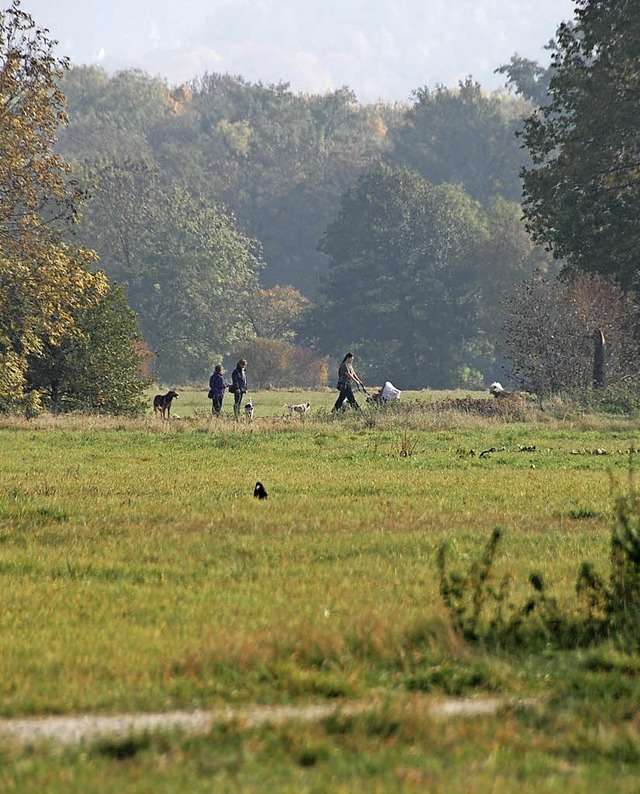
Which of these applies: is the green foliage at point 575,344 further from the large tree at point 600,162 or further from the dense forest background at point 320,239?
the dense forest background at point 320,239

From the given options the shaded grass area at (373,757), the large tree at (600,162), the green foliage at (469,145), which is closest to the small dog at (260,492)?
the shaded grass area at (373,757)

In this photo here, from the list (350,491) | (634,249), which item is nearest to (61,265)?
(634,249)

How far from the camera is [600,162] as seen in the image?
43156 mm

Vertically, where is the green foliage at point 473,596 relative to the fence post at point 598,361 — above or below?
below

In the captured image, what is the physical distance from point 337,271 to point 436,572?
86.0 meters

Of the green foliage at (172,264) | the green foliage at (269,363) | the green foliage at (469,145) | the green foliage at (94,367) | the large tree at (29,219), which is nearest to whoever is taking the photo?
the large tree at (29,219)

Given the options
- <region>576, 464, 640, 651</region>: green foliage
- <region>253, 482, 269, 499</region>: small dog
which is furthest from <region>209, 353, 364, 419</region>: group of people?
<region>576, 464, 640, 651</region>: green foliage

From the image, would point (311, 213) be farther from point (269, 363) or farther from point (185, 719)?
point (185, 719)

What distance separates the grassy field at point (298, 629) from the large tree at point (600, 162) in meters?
21.5

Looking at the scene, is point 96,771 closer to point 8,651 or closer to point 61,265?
point 8,651

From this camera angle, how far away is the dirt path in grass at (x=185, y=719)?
6840mm

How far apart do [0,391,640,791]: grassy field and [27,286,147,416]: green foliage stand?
19.9 metres

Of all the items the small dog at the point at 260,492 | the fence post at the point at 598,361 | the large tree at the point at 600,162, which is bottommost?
the small dog at the point at 260,492

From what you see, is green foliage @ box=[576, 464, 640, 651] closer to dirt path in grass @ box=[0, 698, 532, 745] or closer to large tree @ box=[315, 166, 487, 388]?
dirt path in grass @ box=[0, 698, 532, 745]
